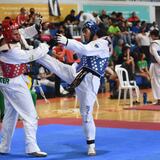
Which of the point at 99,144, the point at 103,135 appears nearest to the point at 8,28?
the point at 99,144

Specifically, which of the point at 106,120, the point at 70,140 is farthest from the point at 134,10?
the point at 70,140

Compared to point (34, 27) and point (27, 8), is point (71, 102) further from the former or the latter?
point (34, 27)

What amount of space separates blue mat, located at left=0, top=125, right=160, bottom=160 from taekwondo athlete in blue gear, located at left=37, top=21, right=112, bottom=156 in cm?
37

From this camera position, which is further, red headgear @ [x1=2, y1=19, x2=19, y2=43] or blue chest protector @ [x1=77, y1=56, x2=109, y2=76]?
blue chest protector @ [x1=77, y1=56, x2=109, y2=76]

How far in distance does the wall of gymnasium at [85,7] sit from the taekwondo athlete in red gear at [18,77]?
1191cm

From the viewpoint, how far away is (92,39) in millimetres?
7555

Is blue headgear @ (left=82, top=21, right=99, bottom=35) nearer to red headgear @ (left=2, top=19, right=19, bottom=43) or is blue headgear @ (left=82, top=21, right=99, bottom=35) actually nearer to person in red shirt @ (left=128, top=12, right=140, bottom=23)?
red headgear @ (left=2, top=19, right=19, bottom=43)

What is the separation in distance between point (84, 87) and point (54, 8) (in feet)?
45.3

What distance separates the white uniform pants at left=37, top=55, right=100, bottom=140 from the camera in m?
7.30

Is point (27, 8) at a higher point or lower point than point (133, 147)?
higher

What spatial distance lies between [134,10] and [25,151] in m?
18.6

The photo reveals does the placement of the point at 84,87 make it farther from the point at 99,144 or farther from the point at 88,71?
the point at 99,144

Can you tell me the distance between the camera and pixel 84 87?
7375 millimetres

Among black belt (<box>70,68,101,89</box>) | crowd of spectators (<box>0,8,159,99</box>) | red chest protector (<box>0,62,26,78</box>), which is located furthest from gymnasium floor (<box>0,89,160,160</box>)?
crowd of spectators (<box>0,8,159,99</box>)
